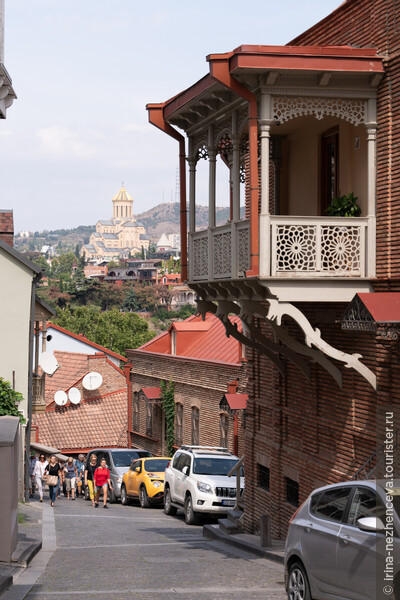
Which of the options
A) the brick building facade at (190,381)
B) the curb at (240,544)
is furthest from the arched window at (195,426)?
the curb at (240,544)

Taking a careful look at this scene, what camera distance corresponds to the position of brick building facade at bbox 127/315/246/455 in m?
35.1

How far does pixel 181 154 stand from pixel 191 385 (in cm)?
2087

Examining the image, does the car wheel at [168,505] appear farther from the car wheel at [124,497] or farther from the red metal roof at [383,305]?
the red metal roof at [383,305]

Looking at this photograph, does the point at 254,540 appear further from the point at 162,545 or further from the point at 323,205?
the point at 323,205

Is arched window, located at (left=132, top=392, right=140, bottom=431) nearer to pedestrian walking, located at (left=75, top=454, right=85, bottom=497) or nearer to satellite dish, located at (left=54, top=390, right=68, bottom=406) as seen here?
satellite dish, located at (left=54, top=390, right=68, bottom=406)

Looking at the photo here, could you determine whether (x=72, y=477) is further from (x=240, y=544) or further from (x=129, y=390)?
(x=240, y=544)

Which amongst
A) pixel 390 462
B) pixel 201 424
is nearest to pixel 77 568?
pixel 390 462

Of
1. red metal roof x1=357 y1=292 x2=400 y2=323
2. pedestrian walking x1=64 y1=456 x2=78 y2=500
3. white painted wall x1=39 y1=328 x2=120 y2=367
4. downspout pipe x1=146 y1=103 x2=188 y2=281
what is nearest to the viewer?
red metal roof x1=357 y1=292 x2=400 y2=323

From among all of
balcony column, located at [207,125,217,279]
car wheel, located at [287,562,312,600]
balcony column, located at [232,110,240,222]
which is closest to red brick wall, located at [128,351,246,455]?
balcony column, located at [207,125,217,279]

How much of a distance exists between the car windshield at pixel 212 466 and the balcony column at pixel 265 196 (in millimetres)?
12306

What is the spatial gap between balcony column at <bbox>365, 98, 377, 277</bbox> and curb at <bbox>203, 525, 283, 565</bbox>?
5.51 meters

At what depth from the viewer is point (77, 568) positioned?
1534 centimetres

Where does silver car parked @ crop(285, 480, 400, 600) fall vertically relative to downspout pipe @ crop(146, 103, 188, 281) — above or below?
below

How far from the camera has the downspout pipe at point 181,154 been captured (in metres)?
18.0
